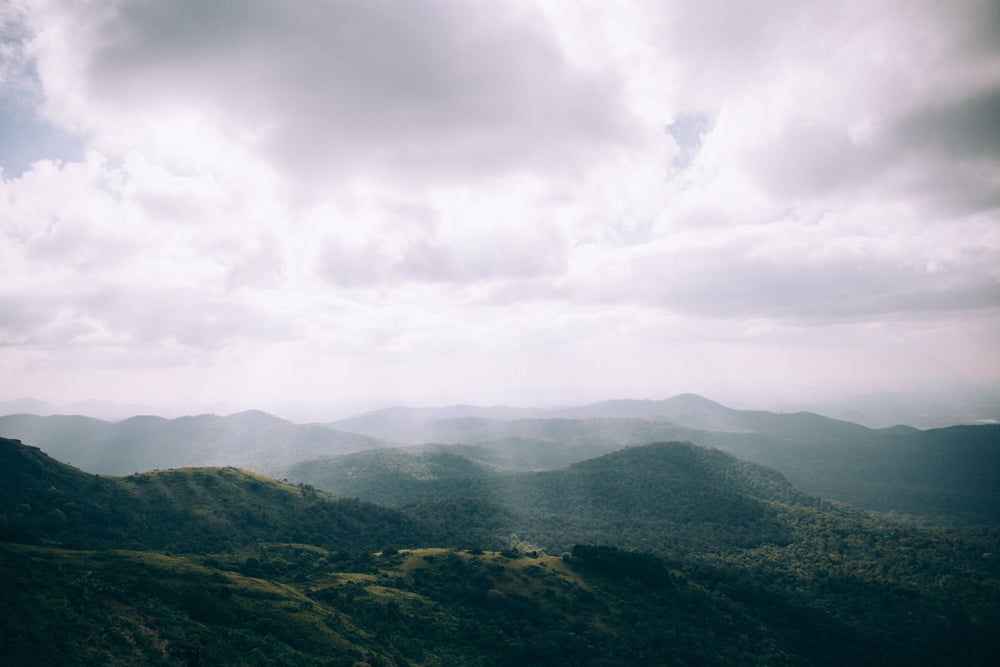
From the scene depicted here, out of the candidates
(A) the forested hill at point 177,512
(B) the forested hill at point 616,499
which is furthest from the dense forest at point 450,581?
(B) the forested hill at point 616,499

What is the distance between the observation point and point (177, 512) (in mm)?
82188

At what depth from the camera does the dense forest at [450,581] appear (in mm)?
33562

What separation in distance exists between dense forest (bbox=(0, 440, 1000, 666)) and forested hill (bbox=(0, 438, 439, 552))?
0.42 meters

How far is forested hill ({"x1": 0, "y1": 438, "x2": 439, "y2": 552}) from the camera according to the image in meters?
69.8

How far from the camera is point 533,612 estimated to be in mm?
56969

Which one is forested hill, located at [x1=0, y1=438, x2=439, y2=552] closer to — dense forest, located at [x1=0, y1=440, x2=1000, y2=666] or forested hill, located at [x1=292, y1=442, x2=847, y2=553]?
dense forest, located at [x1=0, y1=440, x2=1000, y2=666]

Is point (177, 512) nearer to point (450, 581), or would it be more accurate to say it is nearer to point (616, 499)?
point (450, 581)

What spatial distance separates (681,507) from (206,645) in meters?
130

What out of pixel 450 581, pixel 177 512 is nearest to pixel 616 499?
pixel 450 581

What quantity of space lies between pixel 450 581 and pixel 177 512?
60.2 m

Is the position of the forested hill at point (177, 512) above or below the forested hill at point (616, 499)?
above

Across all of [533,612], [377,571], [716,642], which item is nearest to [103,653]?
[377,571]

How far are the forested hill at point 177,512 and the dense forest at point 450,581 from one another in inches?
16.5

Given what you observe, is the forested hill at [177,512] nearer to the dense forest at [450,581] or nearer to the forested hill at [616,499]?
the dense forest at [450,581]
